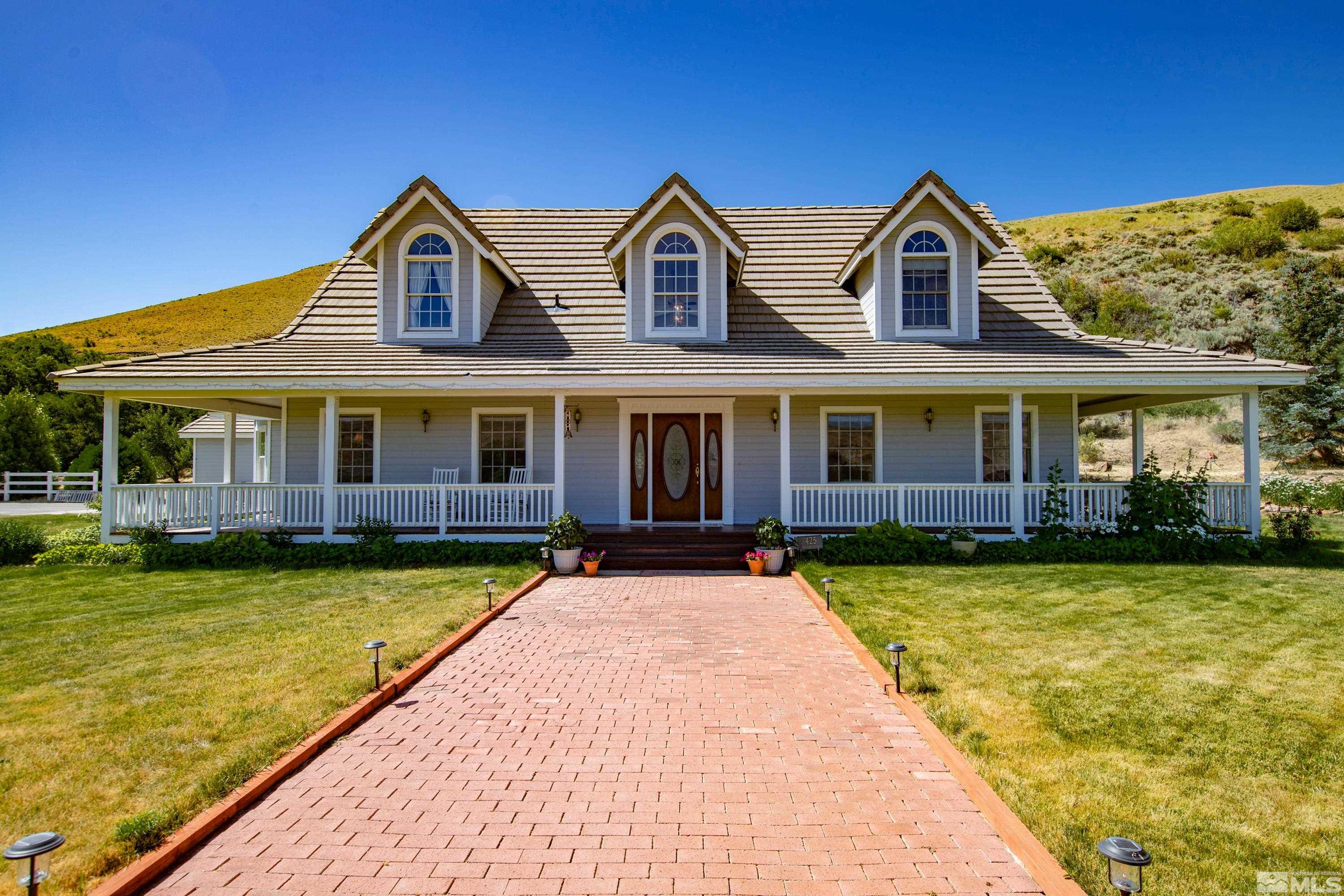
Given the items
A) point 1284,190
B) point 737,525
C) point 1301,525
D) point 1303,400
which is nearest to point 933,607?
point 737,525

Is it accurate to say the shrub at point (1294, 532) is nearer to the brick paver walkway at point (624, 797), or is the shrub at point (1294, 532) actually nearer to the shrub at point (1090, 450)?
the brick paver walkway at point (624, 797)

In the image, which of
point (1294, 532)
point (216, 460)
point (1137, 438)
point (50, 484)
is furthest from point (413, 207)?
point (50, 484)

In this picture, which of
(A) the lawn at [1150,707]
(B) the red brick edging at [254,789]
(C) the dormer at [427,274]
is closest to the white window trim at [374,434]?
(C) the dormer at [427,274]

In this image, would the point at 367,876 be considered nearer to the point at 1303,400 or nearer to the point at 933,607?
the point at 933,607

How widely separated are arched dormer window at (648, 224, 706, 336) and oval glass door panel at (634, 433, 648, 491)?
2.32 metres

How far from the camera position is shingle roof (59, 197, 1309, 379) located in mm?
11609

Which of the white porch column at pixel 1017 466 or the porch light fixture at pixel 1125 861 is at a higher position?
the white porch column at pixel 1017 466

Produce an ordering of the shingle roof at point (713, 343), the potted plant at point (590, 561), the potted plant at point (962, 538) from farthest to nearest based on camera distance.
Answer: the shingle roof at point (713, 343) → the potted plant at point (962, 538) → the potted plant at point (590, 561)

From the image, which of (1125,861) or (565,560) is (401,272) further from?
(1125,861)

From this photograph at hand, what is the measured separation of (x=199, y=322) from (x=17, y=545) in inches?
3857

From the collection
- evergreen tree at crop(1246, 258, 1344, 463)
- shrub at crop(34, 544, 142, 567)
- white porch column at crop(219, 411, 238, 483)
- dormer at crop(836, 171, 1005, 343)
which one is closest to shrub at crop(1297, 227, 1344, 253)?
evergreen tree at crop(1246, 258, 1344, 463)

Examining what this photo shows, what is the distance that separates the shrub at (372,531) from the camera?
11742mm

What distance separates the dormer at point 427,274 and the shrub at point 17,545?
7.38m

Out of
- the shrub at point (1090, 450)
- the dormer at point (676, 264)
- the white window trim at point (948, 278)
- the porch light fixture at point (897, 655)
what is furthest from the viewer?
the shrub at point (1090, 450)
